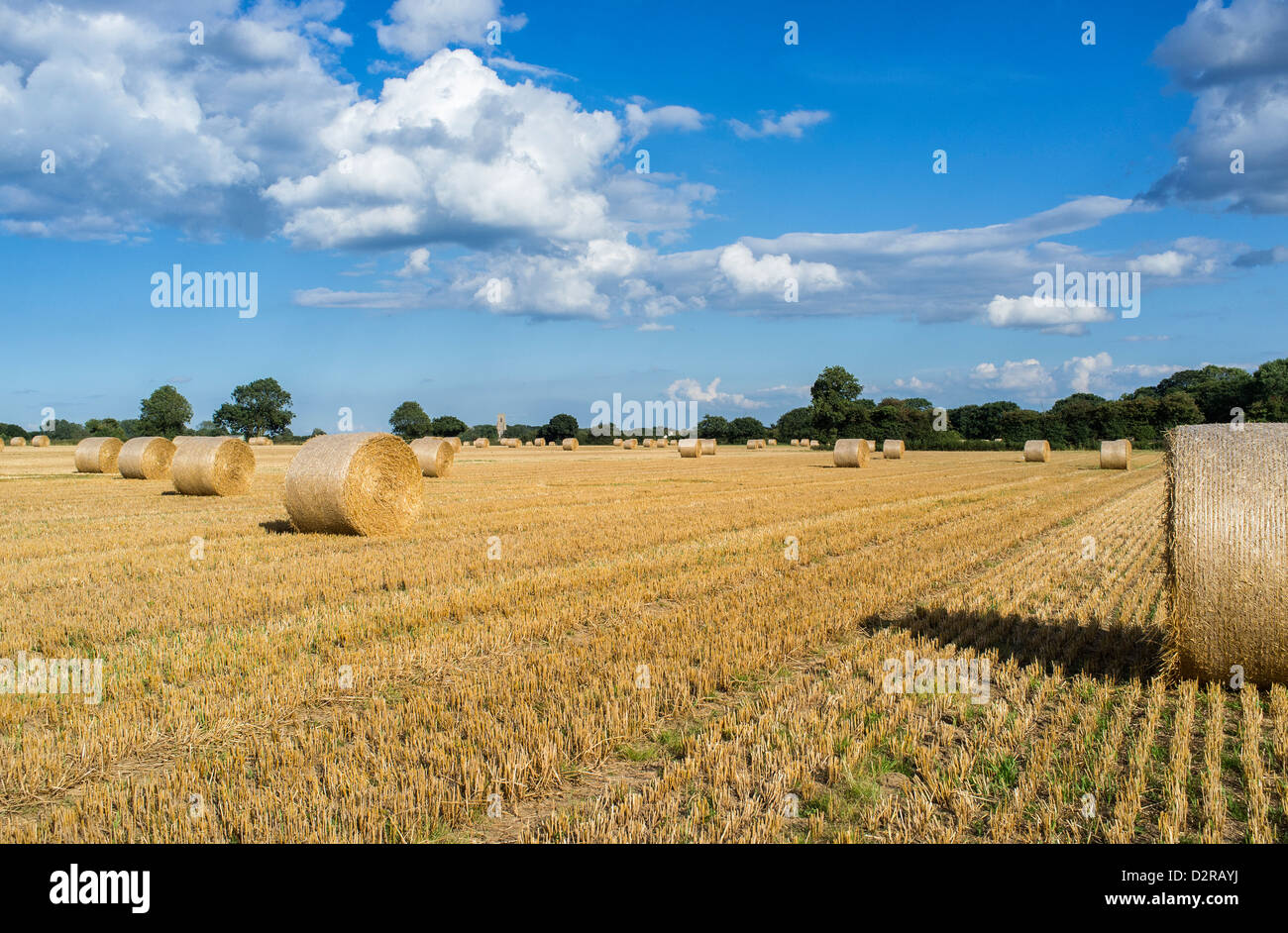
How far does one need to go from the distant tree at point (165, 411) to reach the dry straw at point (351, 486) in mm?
87089

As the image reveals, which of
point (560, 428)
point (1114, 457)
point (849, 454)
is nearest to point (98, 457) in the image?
point (849, 454)

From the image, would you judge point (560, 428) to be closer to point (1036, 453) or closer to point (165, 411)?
point (165, 411)

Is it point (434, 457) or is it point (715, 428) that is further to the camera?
point (715, 428)

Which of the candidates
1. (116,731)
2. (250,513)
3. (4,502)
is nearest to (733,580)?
(116,731)

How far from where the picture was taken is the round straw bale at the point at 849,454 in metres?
40.8

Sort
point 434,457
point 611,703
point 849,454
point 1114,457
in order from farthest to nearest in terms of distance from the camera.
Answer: point 849,454, point 1114,457, point 434,457, point 611,703

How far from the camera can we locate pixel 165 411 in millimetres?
92562

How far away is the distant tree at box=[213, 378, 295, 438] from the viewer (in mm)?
100250

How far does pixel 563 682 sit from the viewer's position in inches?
239

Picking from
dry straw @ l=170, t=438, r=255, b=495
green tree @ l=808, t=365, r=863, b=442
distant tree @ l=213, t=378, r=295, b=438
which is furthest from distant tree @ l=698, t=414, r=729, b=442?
dry straw @ l=170, t=438, r=255, b=495

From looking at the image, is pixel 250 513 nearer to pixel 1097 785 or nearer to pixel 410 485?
pixel 410 485

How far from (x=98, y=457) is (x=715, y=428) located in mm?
81973

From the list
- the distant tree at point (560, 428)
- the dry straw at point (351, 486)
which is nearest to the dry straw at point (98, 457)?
the dry straw at point (351, 486)

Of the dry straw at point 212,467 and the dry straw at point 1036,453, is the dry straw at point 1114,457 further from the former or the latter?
the dry straw at point 212,467
